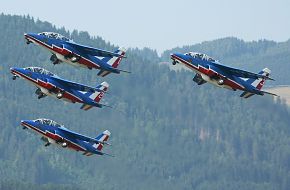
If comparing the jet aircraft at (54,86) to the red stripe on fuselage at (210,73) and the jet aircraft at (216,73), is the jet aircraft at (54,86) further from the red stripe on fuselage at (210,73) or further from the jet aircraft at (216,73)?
the jet aircraft at (216,73)

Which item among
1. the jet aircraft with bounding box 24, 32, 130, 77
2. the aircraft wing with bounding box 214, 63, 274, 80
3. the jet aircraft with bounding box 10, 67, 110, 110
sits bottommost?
the jet aircraft with bounding box 10, 67, 110, 110

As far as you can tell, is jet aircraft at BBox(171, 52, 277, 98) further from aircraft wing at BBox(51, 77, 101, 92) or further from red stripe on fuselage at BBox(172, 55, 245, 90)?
aircraft wing at BBox(51, 77, 101, 92)

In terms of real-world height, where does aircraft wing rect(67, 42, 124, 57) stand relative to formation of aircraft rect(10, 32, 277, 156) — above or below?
above

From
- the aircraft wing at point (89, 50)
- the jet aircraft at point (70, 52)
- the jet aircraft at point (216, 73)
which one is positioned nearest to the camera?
the jet aircraft at point (216, 73)

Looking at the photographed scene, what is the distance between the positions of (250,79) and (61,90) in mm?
24442

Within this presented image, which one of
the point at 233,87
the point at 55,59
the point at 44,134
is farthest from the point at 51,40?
the point at 233,87

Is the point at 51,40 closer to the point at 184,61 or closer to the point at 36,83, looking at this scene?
the point at 36,83

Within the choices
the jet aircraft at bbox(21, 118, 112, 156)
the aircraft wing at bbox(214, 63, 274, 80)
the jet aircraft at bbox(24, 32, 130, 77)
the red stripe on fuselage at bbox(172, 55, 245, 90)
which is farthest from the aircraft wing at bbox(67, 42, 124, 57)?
the aircraft wing at bbox(214, 63, 274, 80)

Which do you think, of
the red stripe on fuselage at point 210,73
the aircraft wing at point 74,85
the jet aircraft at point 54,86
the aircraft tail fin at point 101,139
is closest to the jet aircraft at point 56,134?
the jet aircraft at point 54,86

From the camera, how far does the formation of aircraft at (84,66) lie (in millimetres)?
155125

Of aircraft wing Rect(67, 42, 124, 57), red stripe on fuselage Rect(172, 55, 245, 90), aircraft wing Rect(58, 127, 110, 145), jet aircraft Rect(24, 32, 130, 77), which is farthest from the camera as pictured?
aircraft wing Rect(58, 127, 110, 145)

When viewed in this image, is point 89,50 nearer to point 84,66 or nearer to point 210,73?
point 84,66

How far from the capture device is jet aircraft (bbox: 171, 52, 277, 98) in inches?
6078

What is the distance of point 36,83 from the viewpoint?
160625 millimetres
